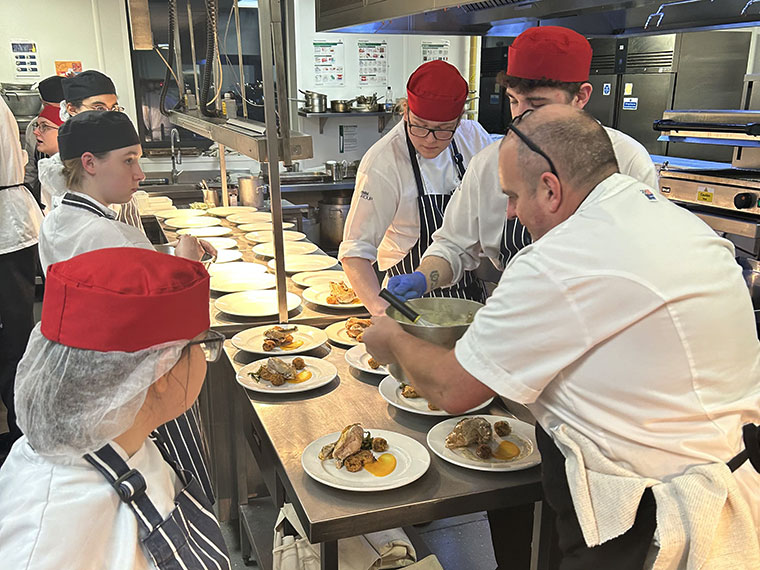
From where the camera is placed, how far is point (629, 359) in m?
1.21

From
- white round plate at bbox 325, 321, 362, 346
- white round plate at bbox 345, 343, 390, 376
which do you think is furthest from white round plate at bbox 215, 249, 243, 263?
white round plate at bbox 345, 343, 390, 376

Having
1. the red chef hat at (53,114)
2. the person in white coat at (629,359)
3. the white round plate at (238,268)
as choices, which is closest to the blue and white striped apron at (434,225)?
the white round plate at (238,268)

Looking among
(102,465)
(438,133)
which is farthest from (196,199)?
(102,465)

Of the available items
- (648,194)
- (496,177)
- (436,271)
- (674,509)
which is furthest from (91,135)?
(674,509)

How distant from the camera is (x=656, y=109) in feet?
17.4

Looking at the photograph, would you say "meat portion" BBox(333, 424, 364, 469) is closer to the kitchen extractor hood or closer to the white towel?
the white towel

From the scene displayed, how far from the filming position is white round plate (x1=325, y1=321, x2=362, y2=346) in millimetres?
2381

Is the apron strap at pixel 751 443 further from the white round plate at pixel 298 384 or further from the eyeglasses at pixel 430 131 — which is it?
the eyeglasses at pixel 430 131

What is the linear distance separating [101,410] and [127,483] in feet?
0.50

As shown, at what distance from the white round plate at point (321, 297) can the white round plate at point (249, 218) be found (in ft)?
5.01

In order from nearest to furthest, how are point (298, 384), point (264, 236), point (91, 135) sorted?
point (298, 384) < point (91, 135) < point (264, 236)

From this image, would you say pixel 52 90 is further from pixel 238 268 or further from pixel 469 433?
pixel 469 433

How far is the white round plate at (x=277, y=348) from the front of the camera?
2.27m

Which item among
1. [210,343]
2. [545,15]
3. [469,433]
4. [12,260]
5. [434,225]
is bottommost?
[12,260]
